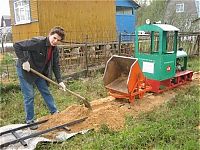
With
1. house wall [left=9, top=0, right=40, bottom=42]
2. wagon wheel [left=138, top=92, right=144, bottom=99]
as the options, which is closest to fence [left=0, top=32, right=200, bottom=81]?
house wall [left=9, top=0, right=40, bottom=42]

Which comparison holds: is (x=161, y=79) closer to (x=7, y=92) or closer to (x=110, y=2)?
(x=7, y=92)

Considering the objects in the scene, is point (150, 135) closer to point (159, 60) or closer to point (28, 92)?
point (28, 92)

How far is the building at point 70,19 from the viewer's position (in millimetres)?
14070

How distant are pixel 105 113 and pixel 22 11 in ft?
37.3

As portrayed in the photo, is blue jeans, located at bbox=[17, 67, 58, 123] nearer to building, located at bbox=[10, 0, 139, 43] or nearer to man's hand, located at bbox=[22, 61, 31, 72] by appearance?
man's hand, located at bbox=[22, 61, 31, 72]

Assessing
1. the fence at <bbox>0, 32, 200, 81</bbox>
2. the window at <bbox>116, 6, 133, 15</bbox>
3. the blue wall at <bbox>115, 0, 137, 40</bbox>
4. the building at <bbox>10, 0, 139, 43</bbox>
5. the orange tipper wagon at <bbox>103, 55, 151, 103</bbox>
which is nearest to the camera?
the orange tipper wagon at <bbox>103, 55, 151, 103</bbox>

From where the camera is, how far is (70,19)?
1509 cm

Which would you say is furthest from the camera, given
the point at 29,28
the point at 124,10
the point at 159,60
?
the point at 124,10

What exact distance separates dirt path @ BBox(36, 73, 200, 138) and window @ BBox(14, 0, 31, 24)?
9.60 metres

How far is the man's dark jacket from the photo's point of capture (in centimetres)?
500

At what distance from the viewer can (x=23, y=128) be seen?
5.19m

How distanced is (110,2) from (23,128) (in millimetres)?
13404

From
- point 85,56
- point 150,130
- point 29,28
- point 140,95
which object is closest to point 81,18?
point 29,28

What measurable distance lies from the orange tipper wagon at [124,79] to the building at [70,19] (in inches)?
316
